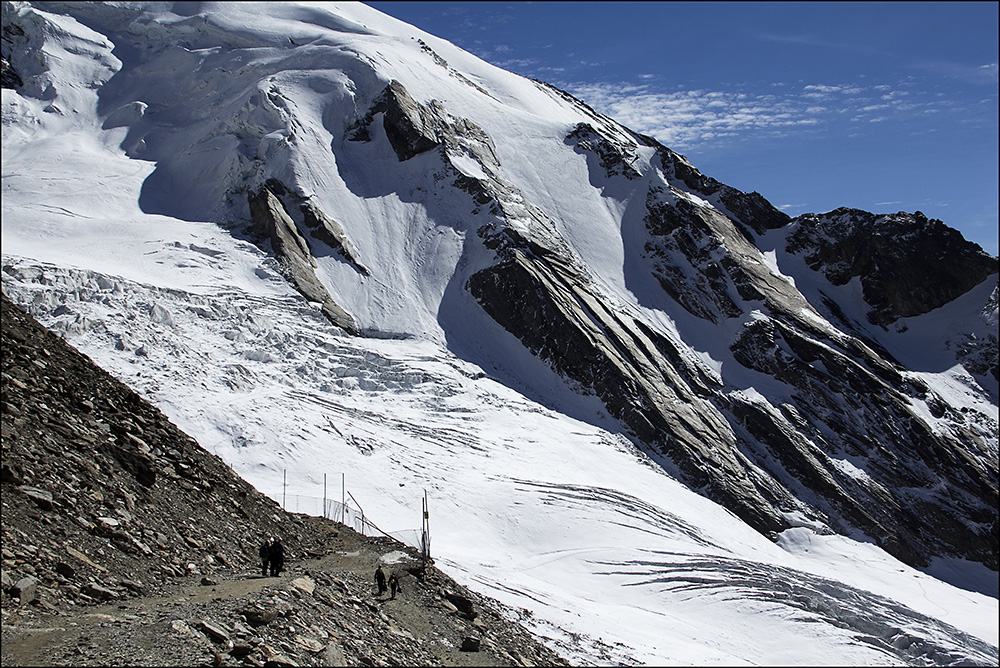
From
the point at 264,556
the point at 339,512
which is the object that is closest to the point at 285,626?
the point at 264,556

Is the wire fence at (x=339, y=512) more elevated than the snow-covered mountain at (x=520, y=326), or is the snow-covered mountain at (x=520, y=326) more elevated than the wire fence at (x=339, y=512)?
the snow-covered mountain at (x=520, y=326)

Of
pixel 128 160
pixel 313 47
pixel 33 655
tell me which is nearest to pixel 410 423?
pixel 33 655

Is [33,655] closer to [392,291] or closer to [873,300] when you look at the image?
[392,291]

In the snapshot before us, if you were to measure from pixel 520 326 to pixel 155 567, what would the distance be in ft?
122

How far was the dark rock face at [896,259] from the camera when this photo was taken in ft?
211

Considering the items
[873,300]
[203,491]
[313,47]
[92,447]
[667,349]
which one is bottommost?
[203,491]

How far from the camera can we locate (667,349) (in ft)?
167

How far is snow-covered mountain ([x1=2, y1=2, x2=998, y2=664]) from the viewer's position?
29234 mm

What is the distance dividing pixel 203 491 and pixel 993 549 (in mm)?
49420

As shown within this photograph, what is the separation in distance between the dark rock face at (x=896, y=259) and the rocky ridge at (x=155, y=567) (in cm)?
5973

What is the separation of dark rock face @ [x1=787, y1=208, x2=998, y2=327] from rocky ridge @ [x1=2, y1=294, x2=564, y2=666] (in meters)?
59.7

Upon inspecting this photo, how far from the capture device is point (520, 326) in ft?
156

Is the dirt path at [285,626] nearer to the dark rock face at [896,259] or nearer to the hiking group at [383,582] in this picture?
the hiking group at [383,582]

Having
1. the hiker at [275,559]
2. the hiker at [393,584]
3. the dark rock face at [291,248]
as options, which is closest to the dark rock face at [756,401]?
the dark rock face at [291,248]
